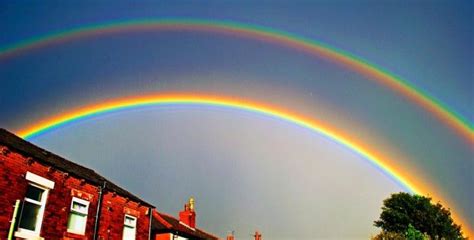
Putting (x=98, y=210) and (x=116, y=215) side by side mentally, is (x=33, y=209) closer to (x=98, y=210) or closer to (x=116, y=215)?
(x=98, y=210)

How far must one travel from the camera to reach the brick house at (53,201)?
14.4 m

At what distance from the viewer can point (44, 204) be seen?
1612 cm

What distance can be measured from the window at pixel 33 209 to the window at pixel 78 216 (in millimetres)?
1841

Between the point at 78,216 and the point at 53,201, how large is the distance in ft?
6.67

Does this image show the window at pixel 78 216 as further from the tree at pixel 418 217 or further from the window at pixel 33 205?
the tree at pixel 418 217

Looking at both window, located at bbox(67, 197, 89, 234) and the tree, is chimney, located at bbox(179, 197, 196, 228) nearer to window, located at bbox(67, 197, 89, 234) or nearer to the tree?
window, located at bbox(67, 197, 89, 234)

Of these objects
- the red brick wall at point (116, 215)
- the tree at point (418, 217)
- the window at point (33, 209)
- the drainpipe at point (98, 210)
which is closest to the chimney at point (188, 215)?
the red brick wall at point (116, 215)

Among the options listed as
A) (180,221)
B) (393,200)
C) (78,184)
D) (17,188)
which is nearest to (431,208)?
(393,200)

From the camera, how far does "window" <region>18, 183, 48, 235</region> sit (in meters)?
15.1

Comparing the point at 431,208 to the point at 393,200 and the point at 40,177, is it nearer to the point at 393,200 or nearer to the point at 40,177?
the point at 393,200

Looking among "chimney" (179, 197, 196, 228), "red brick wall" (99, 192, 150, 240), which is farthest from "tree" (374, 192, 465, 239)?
"red brick wall" (99, 192, 150, 240)

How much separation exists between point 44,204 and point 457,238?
4640 centimetres

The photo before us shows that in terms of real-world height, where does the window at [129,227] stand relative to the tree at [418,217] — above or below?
below

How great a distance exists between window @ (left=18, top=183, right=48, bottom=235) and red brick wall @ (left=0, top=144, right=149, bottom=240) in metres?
0.21
